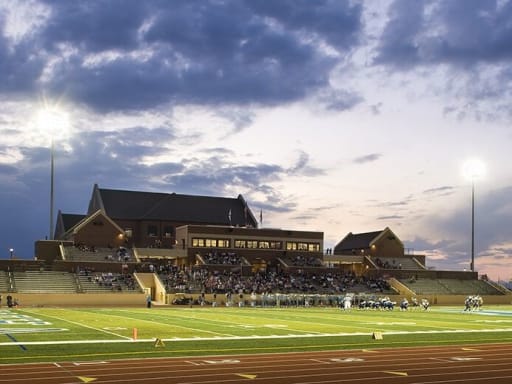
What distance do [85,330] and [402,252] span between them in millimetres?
79795

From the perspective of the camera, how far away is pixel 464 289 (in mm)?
87312

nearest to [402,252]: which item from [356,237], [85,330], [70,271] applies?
[356,237]

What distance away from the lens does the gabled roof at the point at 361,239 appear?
334ft

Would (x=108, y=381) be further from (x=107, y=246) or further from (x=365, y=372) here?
(x=107, y=246)

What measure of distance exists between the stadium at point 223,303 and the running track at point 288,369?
70 millimetres

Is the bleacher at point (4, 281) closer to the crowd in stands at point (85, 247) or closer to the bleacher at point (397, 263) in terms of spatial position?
the crowd in stands at point (85, 247)

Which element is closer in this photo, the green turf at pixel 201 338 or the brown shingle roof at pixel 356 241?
the green turf at pixel 201 338

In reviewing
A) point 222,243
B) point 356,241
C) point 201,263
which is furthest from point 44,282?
point 356,241

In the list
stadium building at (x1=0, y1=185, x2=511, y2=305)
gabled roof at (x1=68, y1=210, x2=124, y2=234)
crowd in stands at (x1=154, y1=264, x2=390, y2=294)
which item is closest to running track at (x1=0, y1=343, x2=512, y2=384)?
stadium building at (x1=0, y1=185, x2=511, y2=305)

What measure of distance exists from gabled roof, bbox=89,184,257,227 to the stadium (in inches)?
7.9

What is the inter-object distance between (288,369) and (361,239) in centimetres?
9221

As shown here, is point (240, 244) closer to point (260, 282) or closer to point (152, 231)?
point (260, 282)

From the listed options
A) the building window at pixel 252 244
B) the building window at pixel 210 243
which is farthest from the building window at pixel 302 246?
the building window at pixel 210 243

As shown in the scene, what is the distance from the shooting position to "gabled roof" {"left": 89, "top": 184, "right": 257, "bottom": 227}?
9481 centimetres
